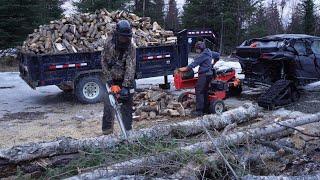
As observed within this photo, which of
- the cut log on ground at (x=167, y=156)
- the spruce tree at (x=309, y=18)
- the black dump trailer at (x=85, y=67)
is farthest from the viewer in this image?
the spruce tree at (x=309, y=18)

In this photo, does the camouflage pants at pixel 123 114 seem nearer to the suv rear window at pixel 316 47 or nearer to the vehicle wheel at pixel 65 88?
the vehicle wheel at pixel 65 88

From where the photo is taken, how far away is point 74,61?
37.9ft

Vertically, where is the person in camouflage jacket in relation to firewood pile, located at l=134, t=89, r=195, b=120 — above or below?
above

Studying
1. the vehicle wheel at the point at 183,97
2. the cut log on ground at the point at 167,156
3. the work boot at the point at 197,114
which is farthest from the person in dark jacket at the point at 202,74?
the cut log on ground at the point at 167,156

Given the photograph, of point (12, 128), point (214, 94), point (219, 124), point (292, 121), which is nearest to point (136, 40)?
point (214, 94)

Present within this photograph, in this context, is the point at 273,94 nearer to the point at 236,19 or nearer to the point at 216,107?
the point at 216,107

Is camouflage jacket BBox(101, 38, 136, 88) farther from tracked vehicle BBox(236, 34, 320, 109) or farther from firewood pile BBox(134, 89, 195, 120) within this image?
tracked vehicle BBox(236, 34, 320, 109)

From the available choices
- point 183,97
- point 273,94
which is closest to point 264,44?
point 273,94

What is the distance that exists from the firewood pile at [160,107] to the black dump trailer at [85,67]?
1.21m

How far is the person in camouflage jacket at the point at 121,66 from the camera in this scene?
269 inches

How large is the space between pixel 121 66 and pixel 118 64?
58 millimetres

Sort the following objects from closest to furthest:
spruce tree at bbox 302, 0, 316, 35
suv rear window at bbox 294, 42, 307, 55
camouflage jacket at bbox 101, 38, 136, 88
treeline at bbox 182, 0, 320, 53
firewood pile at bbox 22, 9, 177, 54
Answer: camouflage jacket at bbox 101, 38, 136, 88 → suv rear window at bbox 294, 42, 307, 55 → firewood pile at bbox 22, 9, 177, 54 → spruce tree at bbox 302, 0, 316, 35 → treeline at bbox 182, 0, 320, 53

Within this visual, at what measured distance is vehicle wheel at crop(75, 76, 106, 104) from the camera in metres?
11.6

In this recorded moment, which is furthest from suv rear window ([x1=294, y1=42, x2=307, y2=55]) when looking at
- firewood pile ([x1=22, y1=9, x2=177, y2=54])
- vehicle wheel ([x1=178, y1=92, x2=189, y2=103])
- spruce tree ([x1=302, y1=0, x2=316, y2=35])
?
spruce tree ([x1=302, y1=0, x2=316, y2=35])
